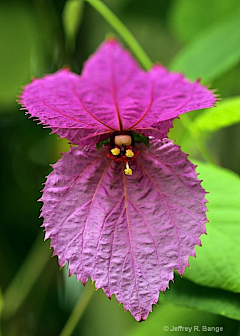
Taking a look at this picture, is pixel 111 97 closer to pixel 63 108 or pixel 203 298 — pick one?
pixel 63 108

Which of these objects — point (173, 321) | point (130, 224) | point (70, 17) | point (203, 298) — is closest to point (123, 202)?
point (130, 224)

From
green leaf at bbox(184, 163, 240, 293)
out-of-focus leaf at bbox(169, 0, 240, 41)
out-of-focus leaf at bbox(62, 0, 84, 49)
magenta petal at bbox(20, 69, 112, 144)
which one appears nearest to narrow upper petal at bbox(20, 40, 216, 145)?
magenta petal at bbox(20, 69, 112, 144)

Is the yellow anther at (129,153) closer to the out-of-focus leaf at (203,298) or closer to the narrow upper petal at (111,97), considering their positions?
the narrow upper petal at (111,97)

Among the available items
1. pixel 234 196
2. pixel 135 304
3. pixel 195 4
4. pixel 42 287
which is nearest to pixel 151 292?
pixel 135 304

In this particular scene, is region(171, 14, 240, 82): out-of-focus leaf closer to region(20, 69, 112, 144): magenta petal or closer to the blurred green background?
the blurred green background

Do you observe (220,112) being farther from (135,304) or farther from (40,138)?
(40,138)

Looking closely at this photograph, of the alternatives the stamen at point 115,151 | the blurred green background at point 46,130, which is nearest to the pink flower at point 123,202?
the stamen at point 115,151
